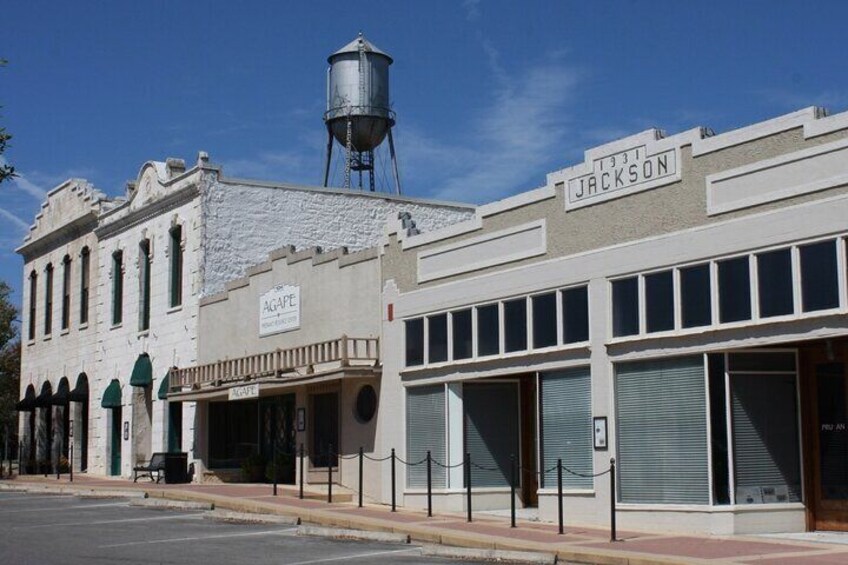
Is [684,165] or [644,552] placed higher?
[684,165]

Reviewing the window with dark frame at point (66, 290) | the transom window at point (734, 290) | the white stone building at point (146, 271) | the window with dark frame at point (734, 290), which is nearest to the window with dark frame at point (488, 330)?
the transom window at point (734, 290)

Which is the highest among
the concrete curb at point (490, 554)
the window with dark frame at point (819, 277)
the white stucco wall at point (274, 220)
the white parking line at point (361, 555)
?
the white stucco wall at point (274, 220)

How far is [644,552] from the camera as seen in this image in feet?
51.8

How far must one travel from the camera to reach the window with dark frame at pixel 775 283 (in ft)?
55.8

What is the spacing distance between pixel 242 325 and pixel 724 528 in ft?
55.9

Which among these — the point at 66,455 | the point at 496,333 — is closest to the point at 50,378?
the point at 66,455

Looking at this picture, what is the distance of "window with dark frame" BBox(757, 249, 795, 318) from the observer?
17016 mm

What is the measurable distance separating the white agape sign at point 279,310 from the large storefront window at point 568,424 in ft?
31.8

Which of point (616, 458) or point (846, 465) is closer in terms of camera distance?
point (846, 465)

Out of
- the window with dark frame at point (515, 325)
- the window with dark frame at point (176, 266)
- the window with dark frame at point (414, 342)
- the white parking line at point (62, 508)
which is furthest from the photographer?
the window with dark frame at point (176, 266)

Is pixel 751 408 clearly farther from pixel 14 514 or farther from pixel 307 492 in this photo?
pixel 14 514

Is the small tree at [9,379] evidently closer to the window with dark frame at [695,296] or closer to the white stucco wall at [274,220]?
the white stucco wall at [274,220]

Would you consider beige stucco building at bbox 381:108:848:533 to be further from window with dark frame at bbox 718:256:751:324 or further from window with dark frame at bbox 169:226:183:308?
window with dark frame at bbox 169:226:183:308

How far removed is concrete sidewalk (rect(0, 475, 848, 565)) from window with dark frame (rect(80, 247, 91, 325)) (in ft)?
54.2
